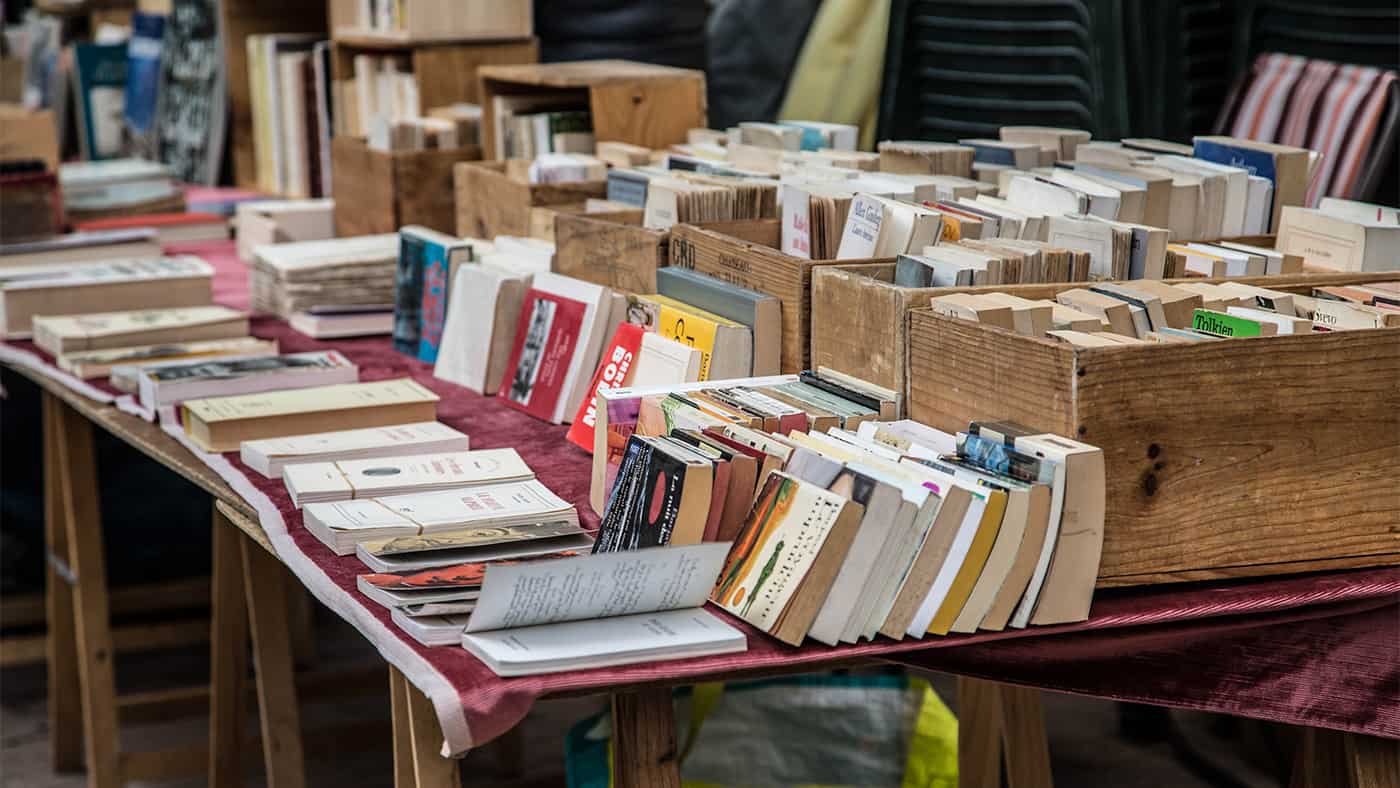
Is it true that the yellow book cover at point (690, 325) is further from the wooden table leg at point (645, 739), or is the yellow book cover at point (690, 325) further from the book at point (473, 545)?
the wooden table leg at point (645, 739)

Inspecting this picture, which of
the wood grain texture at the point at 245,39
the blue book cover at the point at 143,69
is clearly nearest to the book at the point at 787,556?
the wood grain texture at the point at 245,39

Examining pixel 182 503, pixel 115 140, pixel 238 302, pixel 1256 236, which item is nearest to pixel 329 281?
pixel 238 302

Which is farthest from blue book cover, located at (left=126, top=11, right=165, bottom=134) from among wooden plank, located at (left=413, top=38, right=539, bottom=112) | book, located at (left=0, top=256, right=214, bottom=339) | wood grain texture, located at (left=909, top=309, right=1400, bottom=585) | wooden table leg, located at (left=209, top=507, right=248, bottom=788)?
wood grain texture, located at (left=909, top=309, right=1400, bottom=585)

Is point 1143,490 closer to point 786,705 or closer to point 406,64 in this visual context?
point 786,705

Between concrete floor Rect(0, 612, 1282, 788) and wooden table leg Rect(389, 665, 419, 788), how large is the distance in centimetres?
152

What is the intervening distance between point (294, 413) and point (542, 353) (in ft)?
1.20

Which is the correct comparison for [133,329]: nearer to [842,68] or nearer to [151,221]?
[151,221]

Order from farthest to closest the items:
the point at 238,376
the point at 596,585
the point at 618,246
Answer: the point at 238,376 < the point at 618,246 < the point at 596,585

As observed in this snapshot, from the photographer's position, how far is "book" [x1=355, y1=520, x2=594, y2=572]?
167 cm

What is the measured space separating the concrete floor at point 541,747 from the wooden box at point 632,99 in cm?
128

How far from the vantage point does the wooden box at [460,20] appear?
3.61 m

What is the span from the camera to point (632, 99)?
122 inches

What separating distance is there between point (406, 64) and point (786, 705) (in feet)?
6.23

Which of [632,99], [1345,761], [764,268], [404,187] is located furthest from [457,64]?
[1345,761]
